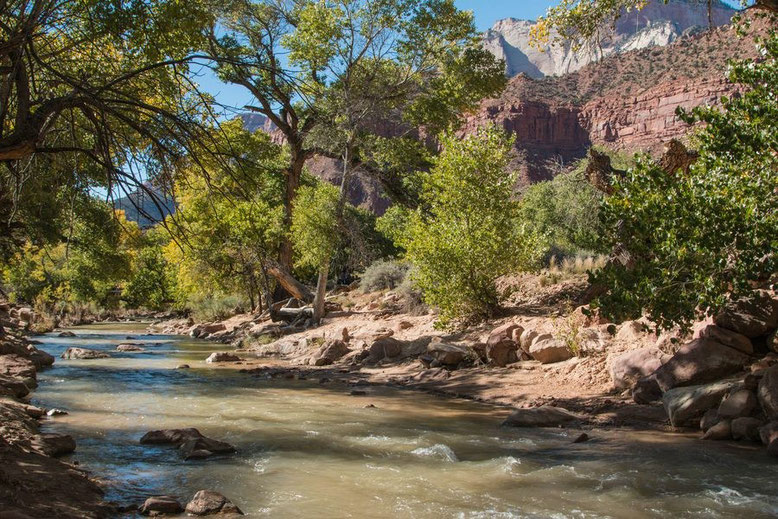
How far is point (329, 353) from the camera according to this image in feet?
51.8

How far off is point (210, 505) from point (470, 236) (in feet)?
34.6

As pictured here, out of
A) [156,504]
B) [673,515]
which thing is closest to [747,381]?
[673,515]

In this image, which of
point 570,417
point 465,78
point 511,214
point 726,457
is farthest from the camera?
point 465,78

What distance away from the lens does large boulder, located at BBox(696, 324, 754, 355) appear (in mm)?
8742

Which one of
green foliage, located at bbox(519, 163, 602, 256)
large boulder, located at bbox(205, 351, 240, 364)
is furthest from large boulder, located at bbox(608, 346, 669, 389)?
green foliage, located at bbox(519, 163, 602, 256)

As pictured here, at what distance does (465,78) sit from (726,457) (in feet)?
51.5

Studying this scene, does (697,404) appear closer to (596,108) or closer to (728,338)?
(728,338)

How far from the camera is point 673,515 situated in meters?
4.92

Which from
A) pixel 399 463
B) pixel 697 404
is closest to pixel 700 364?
pixel 697 404

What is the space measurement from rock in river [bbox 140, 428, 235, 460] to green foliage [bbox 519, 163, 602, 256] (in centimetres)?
1869

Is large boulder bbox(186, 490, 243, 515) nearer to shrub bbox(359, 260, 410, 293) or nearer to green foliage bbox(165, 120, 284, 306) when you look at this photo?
green foliage bbox(165, 120, 284, 306)

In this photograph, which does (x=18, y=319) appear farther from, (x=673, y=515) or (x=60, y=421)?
(x=673, y=515)

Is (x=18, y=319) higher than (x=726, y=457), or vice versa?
(x=18, y=319)

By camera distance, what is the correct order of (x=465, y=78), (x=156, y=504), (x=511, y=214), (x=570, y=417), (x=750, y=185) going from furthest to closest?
1. (x=465, y=78)
2. (x=511, y=214)
3. (x=570, y=417)
4. (x=750, y=185)
5. (x=156, y=504)
